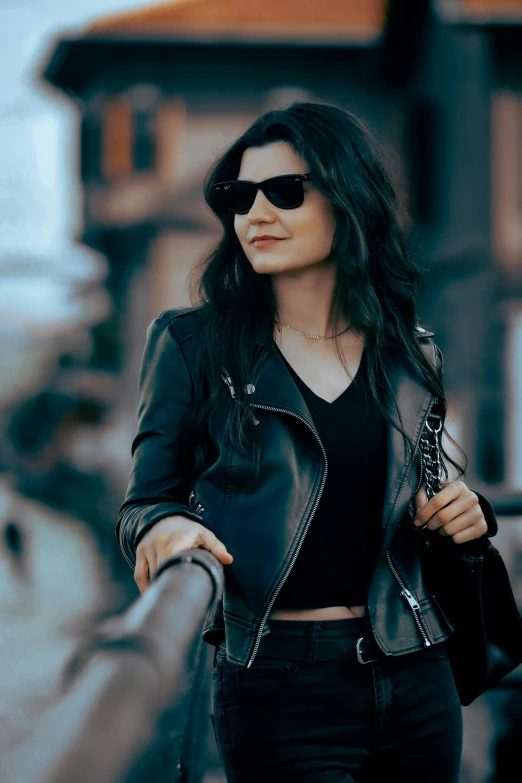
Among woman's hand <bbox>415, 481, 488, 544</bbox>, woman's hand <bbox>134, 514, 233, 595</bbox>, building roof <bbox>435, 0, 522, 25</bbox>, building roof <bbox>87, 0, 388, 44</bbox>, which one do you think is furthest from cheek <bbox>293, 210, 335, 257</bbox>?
building roof <bbox>87, 0, 388, 44</bbox>

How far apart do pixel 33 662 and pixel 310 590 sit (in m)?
6.84

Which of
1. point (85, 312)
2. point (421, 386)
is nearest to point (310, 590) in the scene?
point (421, 386)

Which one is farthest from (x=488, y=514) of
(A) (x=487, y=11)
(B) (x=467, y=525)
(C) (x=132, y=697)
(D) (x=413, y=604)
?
(A) (x=487, y=11)

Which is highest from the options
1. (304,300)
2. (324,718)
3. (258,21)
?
(258,21)

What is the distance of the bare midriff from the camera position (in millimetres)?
1547

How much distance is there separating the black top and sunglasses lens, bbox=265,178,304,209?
0.90 feet

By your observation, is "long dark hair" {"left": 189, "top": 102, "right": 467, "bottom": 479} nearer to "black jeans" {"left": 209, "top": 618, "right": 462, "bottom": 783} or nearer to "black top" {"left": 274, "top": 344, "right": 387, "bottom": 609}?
"black top" {"left": 274, "top": 344, "right": 387, "bottom": 609}

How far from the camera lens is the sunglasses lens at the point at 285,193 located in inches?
64.9

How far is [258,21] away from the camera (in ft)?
63.7

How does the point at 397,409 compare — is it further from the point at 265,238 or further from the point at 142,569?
the point at 142,569

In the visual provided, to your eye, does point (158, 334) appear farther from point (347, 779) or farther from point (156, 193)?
point (156, 193)

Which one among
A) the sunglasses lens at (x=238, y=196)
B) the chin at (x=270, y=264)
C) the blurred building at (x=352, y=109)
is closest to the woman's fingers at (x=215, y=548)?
the chin at (x=270, y=264)

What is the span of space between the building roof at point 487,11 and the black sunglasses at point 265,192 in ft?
55.7

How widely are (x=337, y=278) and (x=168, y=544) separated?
0.69m
